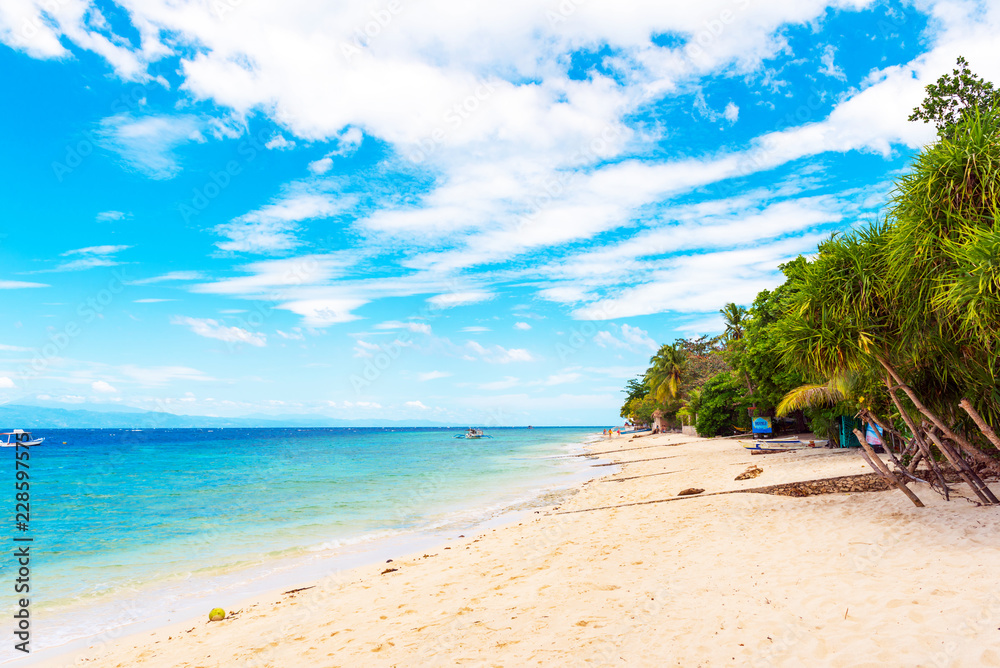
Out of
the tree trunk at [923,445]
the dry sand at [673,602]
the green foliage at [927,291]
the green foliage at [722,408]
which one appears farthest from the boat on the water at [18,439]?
the green foliage at [722,408]

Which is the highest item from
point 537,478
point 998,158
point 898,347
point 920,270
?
point 998,158

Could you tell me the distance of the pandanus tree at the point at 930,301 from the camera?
6891mm

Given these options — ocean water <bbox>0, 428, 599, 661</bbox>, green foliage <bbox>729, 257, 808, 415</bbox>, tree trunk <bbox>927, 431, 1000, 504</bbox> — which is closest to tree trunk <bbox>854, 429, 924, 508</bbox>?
tree trunk <bbox>927, 431, 1000, 504</bbox>

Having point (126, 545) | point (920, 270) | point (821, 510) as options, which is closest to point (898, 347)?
point (920, 270)

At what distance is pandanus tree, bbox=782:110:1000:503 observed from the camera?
689cm

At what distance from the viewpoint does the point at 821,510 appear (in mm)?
10109

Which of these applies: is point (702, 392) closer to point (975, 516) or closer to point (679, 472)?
point (679, 472)

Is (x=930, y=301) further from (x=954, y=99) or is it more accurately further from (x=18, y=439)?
(x=18, y=439)

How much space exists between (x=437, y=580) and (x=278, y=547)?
23.8 feet

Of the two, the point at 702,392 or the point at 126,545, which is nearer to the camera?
the point at 126,545

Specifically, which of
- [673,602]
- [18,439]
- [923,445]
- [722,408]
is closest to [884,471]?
[923,445]

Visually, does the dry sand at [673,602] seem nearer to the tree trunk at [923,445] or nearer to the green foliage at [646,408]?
the tree trunk at [923,445]

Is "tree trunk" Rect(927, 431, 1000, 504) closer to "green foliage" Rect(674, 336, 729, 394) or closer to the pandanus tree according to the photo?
the pandanus tree

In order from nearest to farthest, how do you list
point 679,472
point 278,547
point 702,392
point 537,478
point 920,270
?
point 920,270, point 278,547, point 679,472, point 537,478, point 702,392
